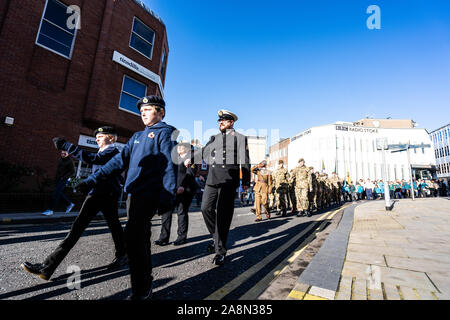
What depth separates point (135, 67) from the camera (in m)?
12.5

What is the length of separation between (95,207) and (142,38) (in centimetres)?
1401

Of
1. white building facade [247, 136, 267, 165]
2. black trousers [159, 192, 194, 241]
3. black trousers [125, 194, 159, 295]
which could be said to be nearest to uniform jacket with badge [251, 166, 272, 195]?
black trousers [159, 192, 194, 241]

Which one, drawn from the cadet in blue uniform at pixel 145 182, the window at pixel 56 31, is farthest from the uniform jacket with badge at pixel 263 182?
the window at pixel 56 31

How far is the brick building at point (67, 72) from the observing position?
8.62 meters

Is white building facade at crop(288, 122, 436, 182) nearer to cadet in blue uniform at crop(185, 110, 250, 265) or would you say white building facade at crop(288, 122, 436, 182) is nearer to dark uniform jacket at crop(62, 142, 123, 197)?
cadet in blue uniform at crop(185, 110, 250, 265)

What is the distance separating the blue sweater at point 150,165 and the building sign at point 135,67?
11.8 meters

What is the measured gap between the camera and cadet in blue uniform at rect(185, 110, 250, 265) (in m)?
3.04

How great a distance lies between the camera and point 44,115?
938cm

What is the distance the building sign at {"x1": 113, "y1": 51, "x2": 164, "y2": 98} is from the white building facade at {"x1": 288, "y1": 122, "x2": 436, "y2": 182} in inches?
1554

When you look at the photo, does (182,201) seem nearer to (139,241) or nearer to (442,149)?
(139,241)

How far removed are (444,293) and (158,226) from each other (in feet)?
17.3

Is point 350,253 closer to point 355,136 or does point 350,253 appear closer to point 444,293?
point 444,293
